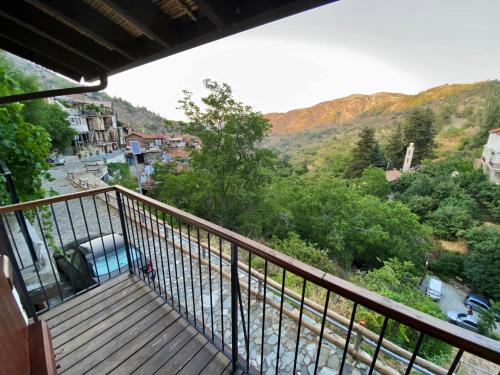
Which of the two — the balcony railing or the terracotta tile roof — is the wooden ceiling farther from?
the terracotta tile roof

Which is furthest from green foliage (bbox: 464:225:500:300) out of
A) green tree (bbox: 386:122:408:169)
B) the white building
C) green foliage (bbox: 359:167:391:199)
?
green tree (bbox: 386:122:408:169)

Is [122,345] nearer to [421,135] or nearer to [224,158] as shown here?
[224,158]

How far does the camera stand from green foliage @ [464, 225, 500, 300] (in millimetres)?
9758

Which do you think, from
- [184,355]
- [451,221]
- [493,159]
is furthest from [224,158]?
[493,159]

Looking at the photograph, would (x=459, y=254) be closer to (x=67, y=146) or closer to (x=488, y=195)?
(x=488, y=195)

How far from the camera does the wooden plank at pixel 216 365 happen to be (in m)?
1.42

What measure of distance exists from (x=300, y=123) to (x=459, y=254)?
4856cm

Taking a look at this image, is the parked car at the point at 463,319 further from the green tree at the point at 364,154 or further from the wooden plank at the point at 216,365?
the green tree at the point at 364,154

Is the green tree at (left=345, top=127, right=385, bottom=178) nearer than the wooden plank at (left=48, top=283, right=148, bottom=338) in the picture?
No

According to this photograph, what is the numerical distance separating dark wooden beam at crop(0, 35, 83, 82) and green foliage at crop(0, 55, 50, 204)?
43 cm

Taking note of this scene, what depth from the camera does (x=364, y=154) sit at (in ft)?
68.1

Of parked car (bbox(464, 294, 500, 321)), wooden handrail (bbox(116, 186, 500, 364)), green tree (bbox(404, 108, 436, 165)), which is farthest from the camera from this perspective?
green tree (bbox(404, 108, 436, 165))

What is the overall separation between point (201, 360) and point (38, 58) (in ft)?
9.46

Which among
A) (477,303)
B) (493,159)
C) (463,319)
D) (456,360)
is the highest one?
(456,360)
